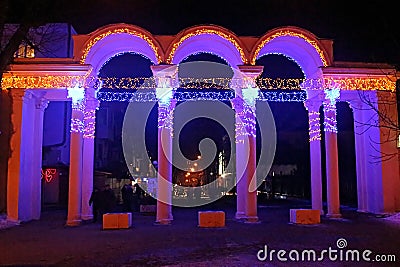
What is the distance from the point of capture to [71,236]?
46.6ft

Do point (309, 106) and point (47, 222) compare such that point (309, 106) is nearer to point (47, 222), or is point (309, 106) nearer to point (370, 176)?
point (370, 176)

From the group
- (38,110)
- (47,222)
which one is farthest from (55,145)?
(47,222)

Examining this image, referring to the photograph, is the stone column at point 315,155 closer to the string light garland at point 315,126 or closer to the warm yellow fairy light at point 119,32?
the string light garland at point 315,126

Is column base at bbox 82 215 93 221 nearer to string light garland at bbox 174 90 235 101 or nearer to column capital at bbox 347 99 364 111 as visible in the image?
string light garland at bbox 174 90 235 101

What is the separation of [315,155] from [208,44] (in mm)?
7234

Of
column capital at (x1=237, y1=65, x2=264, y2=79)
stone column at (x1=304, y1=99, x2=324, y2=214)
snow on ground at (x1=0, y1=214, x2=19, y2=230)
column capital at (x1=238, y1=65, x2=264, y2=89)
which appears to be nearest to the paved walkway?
snow on ground at (x1=0, y1=214, x2=19, y2=230)

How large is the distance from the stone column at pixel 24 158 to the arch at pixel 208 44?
6.88 m

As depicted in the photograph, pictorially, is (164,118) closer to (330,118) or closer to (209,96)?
(209,96)

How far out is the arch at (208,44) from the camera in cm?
1753

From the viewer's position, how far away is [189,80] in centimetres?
1966

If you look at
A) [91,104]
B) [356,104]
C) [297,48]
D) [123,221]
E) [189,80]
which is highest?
[297,48]

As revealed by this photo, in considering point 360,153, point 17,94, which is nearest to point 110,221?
point 17,94

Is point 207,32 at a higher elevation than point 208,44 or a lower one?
higher

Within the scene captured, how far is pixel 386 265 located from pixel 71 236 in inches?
391
